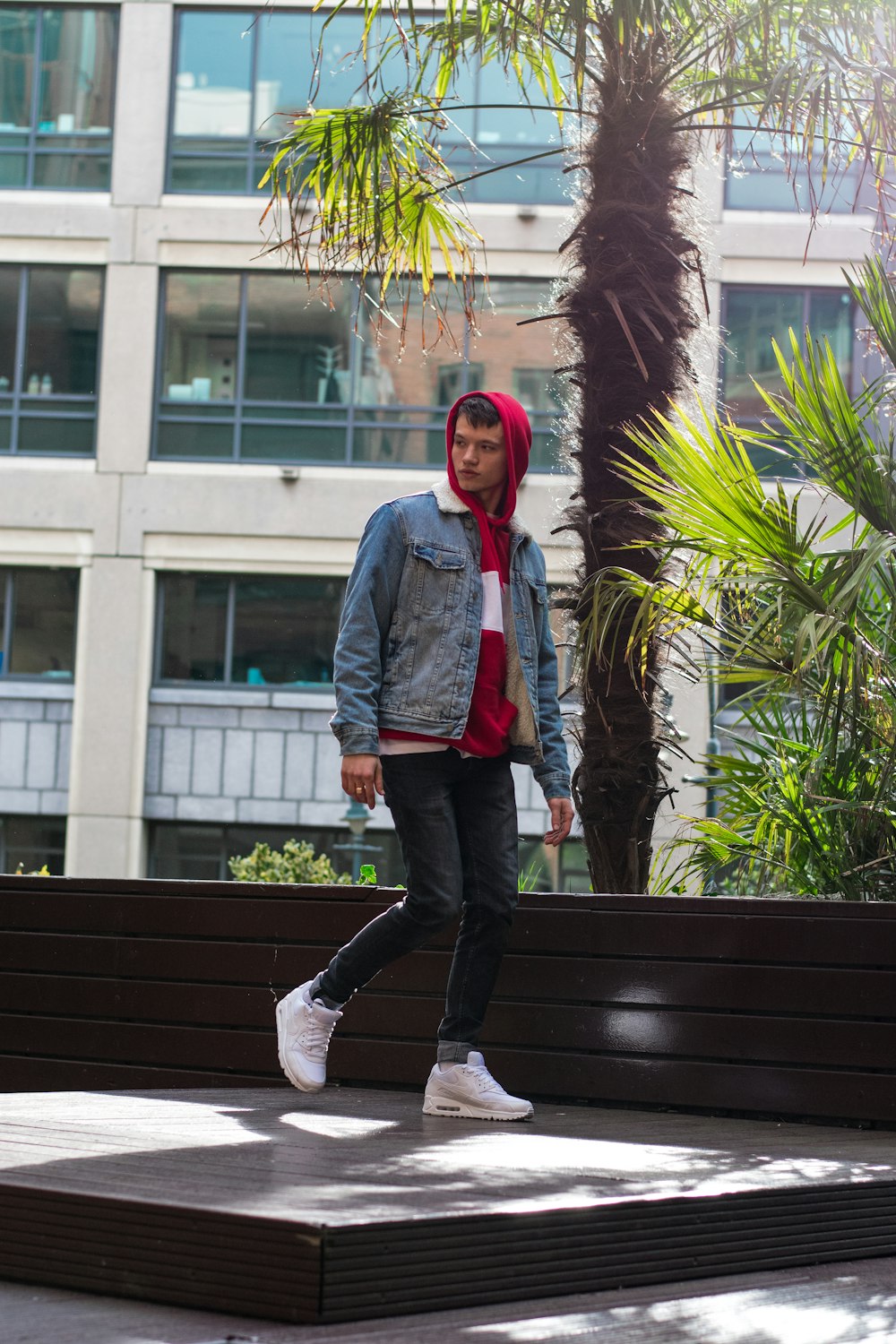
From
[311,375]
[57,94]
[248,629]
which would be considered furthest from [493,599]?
[57,94]

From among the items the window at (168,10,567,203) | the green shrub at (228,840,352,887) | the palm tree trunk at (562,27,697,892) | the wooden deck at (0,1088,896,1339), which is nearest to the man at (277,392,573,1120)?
the wooden deck at (0,1088,896,1339)

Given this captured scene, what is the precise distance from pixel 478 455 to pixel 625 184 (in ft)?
7.98

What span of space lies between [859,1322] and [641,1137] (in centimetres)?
124

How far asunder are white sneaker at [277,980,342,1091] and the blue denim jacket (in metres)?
0.75

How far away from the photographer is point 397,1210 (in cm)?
246

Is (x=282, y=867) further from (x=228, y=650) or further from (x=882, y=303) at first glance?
(x=882, y=303)

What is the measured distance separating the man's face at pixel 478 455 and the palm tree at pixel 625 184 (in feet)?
4.53

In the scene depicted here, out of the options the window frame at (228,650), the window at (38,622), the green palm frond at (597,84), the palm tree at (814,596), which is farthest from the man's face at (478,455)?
the window at (38,622)

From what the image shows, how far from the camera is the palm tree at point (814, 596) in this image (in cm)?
482

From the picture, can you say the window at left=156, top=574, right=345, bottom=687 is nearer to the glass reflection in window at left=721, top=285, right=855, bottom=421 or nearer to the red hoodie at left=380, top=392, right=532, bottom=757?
the glass reflection in window at left=721, top=285, right=855, bottom=421

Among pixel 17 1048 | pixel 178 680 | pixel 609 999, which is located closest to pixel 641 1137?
pixel 609 999

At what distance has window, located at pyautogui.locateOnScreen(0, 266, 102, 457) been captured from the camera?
1983 centimetres

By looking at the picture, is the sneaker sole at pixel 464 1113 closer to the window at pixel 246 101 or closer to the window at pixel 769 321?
the window at pixel 769 321

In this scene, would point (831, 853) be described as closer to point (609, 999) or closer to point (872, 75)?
point (609, 999)
